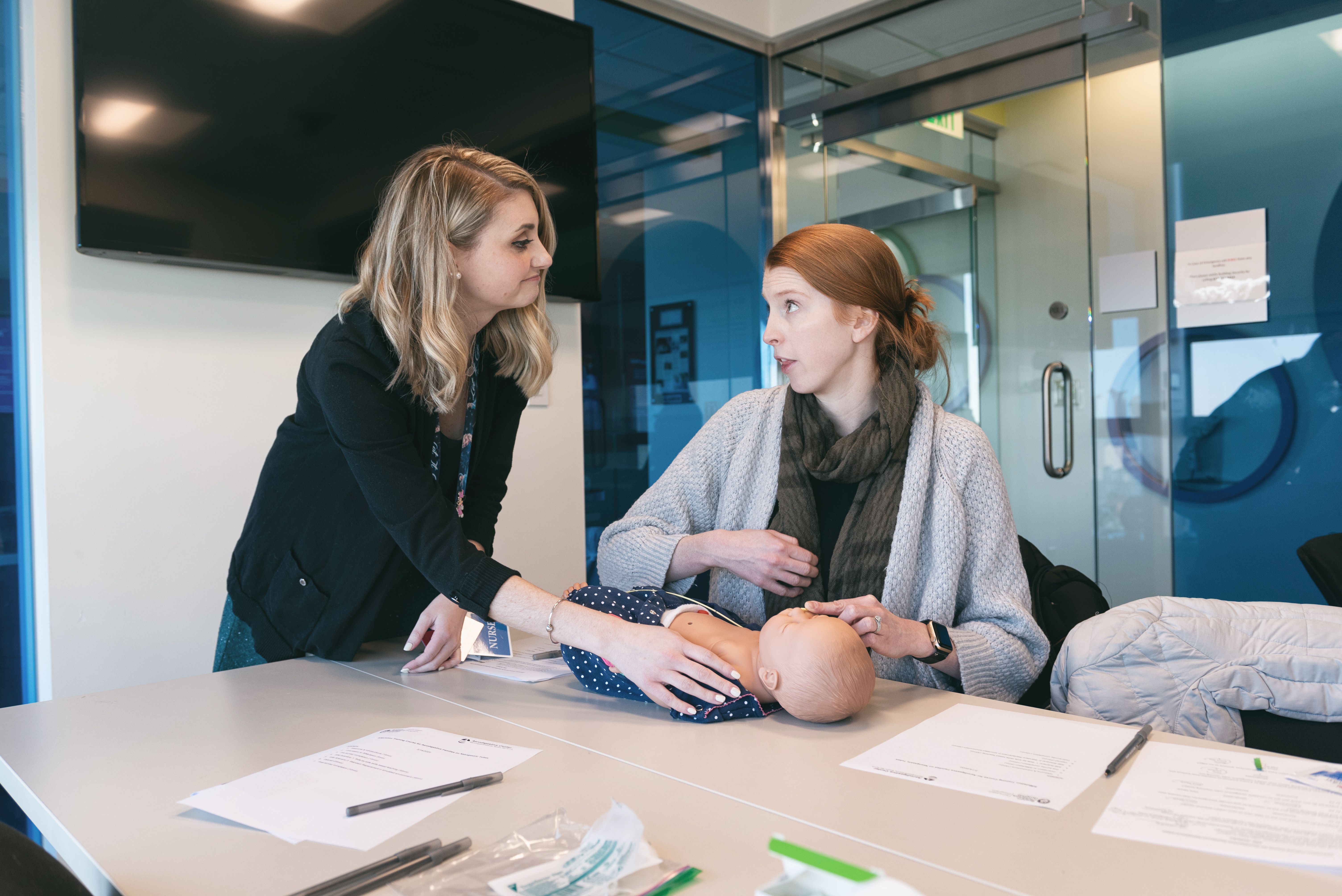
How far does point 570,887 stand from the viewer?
0.82 meters

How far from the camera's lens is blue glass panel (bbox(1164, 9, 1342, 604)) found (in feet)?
10.2

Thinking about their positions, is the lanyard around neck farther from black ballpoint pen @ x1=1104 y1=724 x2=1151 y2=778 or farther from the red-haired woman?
black ballpoint pen @ x1=1104 y1=724 x2=1151 y2=778

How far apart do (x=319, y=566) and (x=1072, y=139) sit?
3.40 metres

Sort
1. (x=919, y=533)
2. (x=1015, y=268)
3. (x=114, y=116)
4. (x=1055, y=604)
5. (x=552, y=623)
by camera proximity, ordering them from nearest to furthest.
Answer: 1. (x=552, y=623)
2. (x=919, y=533)
3. (x=1055, y=604)
4. (x=114, y=116)
5. (x=1015, y=268)

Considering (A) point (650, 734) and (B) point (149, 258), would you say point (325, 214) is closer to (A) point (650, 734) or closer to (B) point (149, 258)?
(B) point (149, 258)

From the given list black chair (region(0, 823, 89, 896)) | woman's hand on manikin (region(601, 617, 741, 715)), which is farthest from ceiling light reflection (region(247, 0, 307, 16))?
black chair (region(0, 823, 89, 896))

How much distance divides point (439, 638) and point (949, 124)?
11.3 feet

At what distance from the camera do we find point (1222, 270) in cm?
331

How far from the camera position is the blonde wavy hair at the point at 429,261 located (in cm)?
173

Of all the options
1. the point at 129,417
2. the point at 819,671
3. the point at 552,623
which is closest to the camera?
the point at 819,671

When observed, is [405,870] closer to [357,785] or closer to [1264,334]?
[357,785]

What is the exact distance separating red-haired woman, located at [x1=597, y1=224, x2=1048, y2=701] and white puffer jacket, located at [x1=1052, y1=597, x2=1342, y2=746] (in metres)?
0.19

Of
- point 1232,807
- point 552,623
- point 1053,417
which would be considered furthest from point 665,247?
point 1232,807

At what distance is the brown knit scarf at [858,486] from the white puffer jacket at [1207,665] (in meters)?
0.44
